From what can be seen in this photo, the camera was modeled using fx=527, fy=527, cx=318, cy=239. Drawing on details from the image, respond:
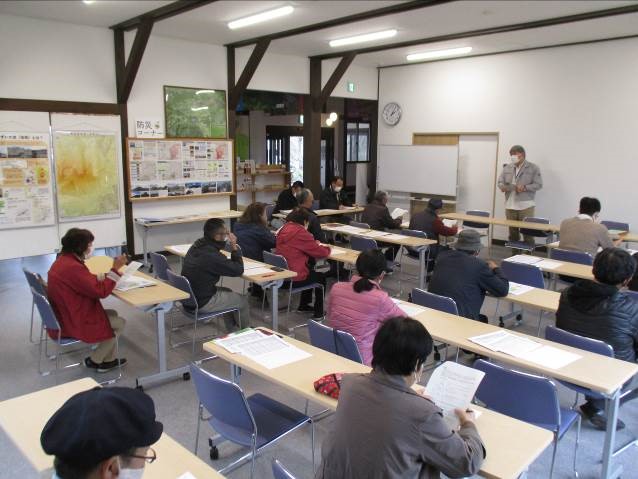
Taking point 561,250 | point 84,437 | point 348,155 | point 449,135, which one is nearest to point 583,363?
point 84,437

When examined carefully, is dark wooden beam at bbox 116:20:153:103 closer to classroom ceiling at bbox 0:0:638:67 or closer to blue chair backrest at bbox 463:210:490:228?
classroom ceiling at bbox 0:0:638:67

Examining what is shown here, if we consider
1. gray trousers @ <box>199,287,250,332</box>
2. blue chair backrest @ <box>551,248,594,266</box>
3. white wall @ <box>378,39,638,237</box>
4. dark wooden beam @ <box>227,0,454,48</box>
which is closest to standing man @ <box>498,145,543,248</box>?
white wall @ <box>378,39,638,237</box>

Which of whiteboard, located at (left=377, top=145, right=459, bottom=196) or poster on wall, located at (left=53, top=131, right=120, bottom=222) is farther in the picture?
whiteboard, located at (left=377, top=145, right=459, bottom=196)

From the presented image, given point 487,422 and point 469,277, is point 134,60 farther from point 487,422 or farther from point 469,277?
point 487,422

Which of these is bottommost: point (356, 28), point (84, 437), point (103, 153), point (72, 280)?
point (72, 280)

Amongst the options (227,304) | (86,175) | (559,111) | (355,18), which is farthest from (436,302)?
(559,111)

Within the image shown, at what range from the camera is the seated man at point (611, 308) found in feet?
10.3

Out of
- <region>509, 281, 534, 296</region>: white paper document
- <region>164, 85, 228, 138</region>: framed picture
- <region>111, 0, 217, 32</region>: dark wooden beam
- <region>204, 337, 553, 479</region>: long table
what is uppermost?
<region>111, 0, 217, 32</region>: dark wooden beam

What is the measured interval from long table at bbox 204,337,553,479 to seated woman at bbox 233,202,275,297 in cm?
283

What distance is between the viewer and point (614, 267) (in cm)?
315

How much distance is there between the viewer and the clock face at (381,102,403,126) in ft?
35.1

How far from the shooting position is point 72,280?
3.79m

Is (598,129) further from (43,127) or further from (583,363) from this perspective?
(43,127)

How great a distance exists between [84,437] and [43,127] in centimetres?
677
